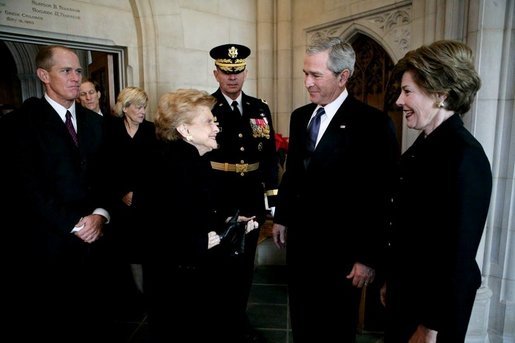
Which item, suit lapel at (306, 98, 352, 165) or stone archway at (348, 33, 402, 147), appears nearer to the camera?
suit lapel at (306, 98, 352, 165)

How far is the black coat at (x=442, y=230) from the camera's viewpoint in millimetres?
1081

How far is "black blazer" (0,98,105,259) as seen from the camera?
1.88 metres

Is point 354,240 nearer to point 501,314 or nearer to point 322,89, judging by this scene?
point 322,89

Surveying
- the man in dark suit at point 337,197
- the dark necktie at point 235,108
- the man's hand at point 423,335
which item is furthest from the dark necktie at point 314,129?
the man's hand at point 423,335

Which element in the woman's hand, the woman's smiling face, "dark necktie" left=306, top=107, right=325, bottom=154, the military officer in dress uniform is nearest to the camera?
the woman's smiling face

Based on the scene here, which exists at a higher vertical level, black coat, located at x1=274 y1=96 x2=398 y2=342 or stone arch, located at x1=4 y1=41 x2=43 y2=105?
stone arch, located at x1=4 y1=41 x2=43 y2=105

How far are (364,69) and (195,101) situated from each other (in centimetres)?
253

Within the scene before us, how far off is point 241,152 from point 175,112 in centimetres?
86

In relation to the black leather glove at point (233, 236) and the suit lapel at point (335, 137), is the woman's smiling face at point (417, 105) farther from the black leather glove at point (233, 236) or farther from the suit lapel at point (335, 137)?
the black leather glove at point (233, 236)

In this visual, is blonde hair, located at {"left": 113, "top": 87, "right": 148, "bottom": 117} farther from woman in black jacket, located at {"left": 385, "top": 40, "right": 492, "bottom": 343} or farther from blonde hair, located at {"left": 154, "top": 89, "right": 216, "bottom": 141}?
woman in black jacket, located at {"left": 385, "top": 40, "right": 492, "bottom": 343}

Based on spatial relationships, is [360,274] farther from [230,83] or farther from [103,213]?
[103,213]

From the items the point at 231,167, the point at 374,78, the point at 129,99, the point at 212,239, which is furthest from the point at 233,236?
the point at 374,78

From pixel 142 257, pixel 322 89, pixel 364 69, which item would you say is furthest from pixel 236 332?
pixel 364 69

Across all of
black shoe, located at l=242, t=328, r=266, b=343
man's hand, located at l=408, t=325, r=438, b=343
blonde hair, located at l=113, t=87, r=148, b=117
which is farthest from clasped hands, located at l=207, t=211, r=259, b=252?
blonde hair, located at l=113, t=87, r=148, b=117
